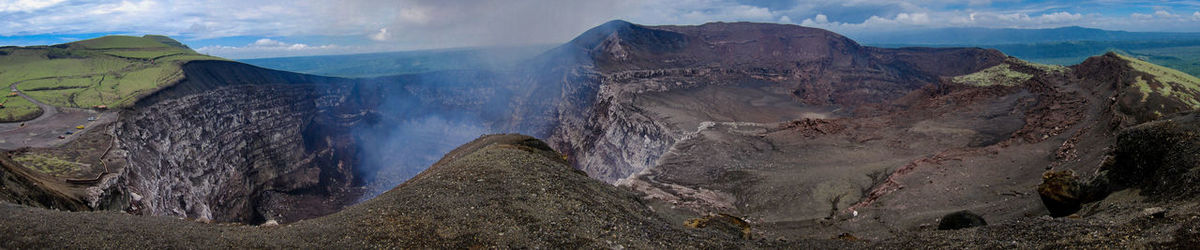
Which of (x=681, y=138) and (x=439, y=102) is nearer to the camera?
(x=681, y=138)

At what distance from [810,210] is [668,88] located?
41595 mm

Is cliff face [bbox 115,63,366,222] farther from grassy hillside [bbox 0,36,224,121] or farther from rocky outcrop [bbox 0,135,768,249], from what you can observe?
rocky outcrop [bbox 0,135,768,249]

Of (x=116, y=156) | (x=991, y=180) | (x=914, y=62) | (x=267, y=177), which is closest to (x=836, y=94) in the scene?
(x=914, y=62)

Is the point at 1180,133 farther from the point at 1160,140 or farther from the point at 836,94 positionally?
the point at 836,94

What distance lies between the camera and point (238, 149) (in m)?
47.7

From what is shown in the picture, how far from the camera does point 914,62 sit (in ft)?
299

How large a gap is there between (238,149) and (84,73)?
14571 mm

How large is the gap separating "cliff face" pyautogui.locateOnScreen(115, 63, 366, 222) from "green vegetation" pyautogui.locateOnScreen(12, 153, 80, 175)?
209 centimetres

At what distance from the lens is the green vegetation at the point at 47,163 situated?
22.5m

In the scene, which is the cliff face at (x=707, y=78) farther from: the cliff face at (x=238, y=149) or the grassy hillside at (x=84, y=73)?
the grassy hillside at (x=84, y=73)

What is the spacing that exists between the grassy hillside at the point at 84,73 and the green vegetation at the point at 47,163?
42.5 ft

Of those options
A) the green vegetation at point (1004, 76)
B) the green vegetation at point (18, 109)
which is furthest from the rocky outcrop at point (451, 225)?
the green vegetation at point (1004, 76)

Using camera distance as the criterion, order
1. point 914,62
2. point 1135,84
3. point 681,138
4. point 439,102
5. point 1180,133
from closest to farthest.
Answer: point 1180,133, point 1135,84, point 681,138, point 439,102, point 914,62

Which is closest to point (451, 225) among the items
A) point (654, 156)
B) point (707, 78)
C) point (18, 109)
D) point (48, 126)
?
point (654, 156)
